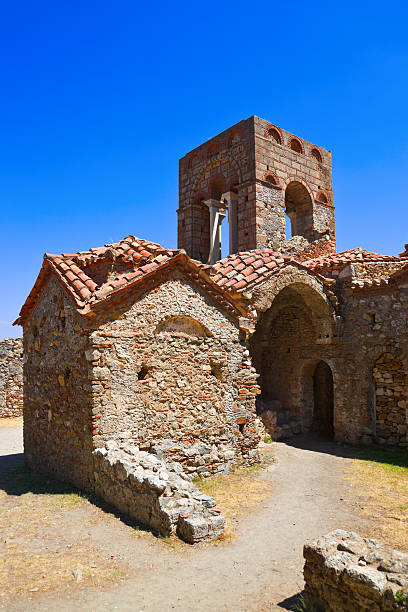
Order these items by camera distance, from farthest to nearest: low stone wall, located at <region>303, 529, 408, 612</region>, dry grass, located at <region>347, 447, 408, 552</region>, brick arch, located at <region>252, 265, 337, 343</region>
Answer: brick arch, located at <region>252, 265, 337, 343</region> → dry grass, located at <region>347, 447, 408, 552</region> → low stone wall, located at <region>303, 529, 408, 612</region>

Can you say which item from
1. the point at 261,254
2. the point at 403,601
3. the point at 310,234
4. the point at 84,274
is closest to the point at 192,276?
the point at 84,274

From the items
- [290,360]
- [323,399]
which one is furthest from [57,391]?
[323,399]

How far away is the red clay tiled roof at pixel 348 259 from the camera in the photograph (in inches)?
476

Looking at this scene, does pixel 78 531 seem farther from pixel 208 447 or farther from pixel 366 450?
pixel 366 450

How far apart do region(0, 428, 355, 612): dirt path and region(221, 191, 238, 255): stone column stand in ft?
31.1

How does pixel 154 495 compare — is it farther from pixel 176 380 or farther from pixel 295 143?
pixel 295 143

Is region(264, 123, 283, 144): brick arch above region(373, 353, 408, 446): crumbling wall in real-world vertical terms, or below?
above

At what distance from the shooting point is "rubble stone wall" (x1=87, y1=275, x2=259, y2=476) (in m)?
7.44

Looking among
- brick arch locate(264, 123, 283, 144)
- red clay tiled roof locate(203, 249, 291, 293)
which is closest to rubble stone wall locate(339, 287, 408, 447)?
red clay tiled roof locate(203, 249, 291, 293)

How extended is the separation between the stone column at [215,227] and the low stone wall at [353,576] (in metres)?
12.9

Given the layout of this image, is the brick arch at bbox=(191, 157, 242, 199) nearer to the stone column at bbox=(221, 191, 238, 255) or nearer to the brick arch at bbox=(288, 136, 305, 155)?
the stone column at bbox=(221, 191, 238, 255)

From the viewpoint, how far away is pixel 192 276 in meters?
8.67

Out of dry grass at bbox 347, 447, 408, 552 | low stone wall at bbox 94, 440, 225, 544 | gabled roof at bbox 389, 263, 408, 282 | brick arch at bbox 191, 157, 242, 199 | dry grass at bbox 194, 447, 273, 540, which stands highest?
brick arch at bbox 191, 157, 242, 199

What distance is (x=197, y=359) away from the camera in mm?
8586
